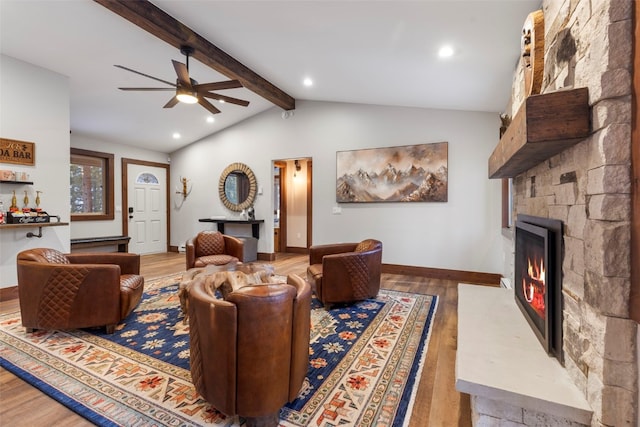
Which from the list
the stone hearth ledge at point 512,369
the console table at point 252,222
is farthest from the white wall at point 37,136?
the stone hearth ledge at point 512,369

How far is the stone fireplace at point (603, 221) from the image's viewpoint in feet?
3.35

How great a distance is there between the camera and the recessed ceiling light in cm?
271

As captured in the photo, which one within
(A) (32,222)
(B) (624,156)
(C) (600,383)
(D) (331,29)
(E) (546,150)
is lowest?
(C) (600,383)

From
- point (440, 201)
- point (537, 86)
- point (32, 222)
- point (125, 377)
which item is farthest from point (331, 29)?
point (32, 222)

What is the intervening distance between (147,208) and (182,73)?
4.86 metres

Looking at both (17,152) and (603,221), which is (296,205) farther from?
(603,221)

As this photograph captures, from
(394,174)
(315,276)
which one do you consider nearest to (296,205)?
(394,174)

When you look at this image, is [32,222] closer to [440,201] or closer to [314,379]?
[314,379]

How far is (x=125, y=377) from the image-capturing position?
1.91 m

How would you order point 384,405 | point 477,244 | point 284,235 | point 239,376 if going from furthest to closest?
point 284,235 < point 477,244 < point 384,405 < point 239,376

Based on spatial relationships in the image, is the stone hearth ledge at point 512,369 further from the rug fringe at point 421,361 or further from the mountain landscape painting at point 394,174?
the mountain landscape painting at point 394,174

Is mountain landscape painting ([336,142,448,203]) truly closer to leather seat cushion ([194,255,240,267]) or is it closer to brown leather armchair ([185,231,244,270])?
brown leather armchair ([185,231,244,270])

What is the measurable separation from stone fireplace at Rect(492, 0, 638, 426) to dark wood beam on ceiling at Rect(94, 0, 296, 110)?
11.1 feet

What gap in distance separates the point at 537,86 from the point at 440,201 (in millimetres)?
2910
